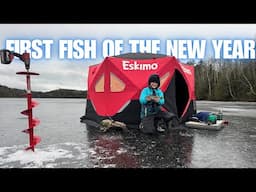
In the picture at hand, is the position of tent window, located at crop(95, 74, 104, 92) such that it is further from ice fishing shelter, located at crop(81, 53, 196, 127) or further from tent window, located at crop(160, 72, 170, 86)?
tent window, located at crop(160, 72, 170, 86)

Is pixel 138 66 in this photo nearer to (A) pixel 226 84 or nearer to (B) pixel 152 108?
(B) pixel 152 108

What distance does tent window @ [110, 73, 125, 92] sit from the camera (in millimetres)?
5829

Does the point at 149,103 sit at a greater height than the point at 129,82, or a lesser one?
lesser

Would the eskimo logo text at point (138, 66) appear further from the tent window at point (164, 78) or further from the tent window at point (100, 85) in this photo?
the tent window at point (100, 85)

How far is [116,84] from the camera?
5.89 meters

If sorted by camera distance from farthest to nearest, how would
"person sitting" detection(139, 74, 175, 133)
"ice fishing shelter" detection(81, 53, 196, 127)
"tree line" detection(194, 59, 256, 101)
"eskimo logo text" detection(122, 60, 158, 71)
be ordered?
"tree line" detection(194, 59, 256, 101) < "eskimo logo text" detection(122, 60, 158, 71) < "ice fishing shelter" detection(81, 53, 196, 127) < "person sitting" detection(139, 74, 175, 133)

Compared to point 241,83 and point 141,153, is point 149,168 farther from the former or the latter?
point 241,83

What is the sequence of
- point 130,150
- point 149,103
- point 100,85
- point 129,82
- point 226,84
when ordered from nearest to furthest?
1. point 130,150
2. point 149,103
3. point 129,82
4. point 100,85
5. point 226,84

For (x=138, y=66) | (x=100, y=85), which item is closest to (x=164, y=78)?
(x=138, y=66)

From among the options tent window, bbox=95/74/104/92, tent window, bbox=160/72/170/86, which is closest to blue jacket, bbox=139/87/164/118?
tent window, bbox=160/72/170/86

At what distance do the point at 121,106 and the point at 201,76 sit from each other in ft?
26.3

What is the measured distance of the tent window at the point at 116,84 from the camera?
5829 millimetres

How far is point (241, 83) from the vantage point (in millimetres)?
12680

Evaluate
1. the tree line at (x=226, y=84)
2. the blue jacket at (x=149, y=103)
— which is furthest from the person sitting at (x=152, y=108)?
the tree line at (x=226, y=84)
